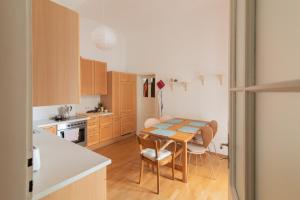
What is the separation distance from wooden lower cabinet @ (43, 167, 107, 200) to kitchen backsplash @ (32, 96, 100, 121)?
83.3 inches

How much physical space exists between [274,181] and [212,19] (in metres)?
3.86

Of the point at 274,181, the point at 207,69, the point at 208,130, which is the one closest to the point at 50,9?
the point at 274,181

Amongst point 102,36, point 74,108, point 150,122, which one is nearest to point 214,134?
point 150,122

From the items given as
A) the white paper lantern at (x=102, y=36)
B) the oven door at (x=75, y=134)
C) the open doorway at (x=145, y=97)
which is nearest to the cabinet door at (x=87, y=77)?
the oven door at (x=75, y=134)

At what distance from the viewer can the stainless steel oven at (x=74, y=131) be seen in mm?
3136

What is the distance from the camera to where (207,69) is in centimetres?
361

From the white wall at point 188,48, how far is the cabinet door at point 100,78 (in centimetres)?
120

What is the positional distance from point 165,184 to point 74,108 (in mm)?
2719

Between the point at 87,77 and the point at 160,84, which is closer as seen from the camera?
the point at 87,77

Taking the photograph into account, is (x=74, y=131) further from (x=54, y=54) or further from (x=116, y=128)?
(x=54, y=54)

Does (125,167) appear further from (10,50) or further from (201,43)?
(201,43)

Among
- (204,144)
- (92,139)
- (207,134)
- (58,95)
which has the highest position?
(58,95)

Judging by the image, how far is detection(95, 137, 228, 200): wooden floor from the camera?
217 centimetres

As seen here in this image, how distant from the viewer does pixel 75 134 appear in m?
3.36
